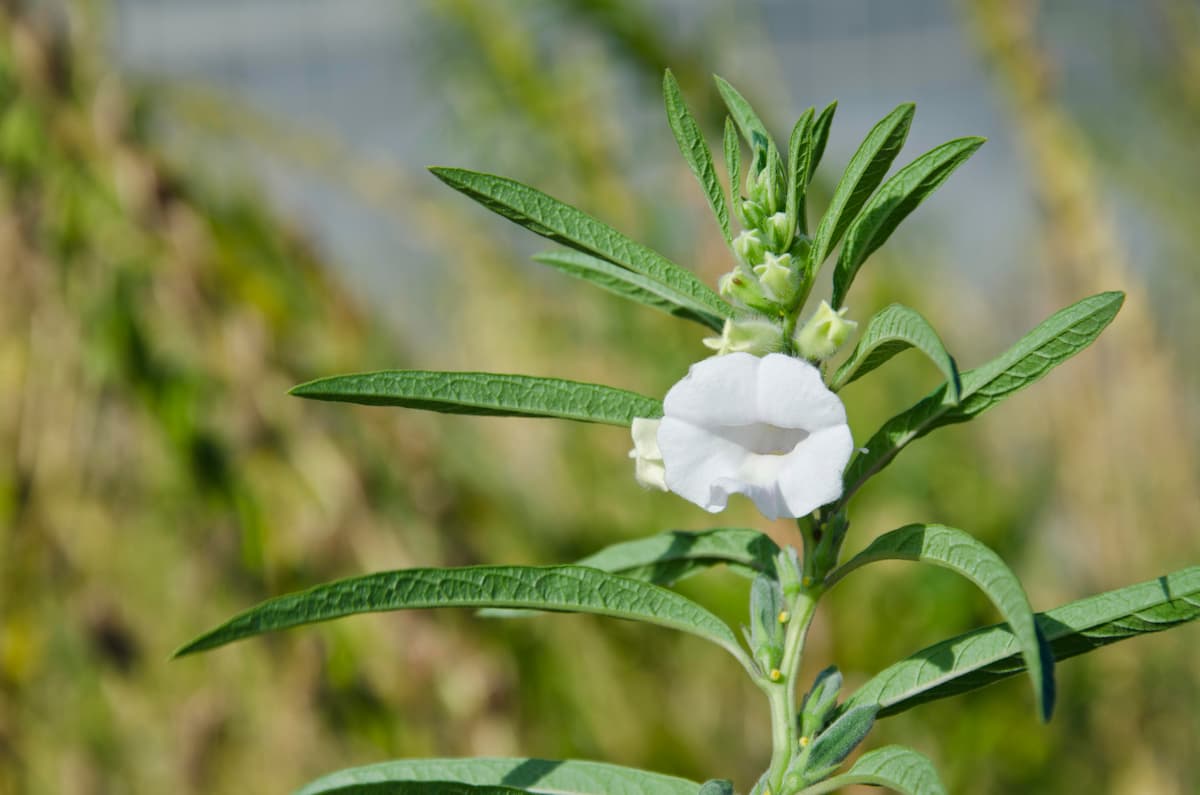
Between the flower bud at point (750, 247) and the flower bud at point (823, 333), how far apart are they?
3cm

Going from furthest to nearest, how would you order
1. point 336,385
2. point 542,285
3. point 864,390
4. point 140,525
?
point 542,285
point 140,525
point 864,390
point 336,385

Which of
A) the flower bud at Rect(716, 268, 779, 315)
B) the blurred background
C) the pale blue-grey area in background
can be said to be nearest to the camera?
the flower bud at Rect(716, 268, 779, 315)

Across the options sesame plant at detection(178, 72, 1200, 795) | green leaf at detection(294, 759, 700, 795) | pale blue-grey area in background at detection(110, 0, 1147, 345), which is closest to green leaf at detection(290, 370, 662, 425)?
sesame plant at detection(178, 72, 1200, 795)

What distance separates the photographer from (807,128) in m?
0.34

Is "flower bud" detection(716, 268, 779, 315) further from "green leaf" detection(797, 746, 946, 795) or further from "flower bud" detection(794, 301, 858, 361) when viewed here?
"green leaf" detection(797, 746, 946, 795)

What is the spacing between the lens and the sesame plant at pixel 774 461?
270 millimetres

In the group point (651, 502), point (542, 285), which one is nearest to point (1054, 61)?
point (651, 502)

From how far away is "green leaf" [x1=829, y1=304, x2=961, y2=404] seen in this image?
0.24 m

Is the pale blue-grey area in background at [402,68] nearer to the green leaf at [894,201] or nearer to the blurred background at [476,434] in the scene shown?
the blurred background at [476,434]

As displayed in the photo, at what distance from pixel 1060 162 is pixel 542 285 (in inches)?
32.9

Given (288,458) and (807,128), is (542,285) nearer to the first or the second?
(288,458)

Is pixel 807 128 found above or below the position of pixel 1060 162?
below

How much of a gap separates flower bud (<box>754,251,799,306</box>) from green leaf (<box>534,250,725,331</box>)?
4cm

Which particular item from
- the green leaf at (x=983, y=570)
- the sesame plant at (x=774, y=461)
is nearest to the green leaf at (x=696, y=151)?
the sesame plant at (x=774, y=461)
